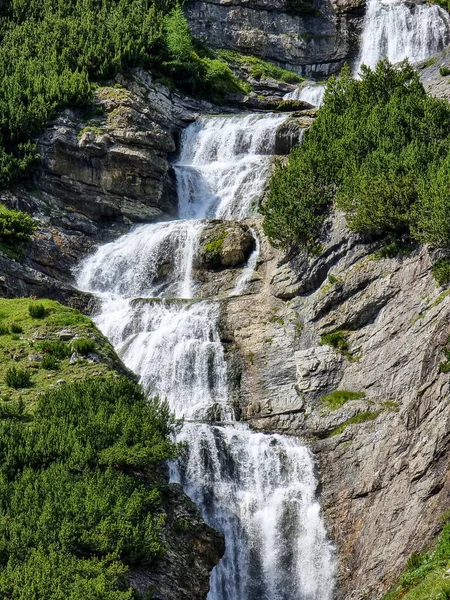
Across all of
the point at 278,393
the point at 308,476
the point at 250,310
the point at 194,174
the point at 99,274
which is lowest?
the point at 308,476

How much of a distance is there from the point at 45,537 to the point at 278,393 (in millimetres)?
15871

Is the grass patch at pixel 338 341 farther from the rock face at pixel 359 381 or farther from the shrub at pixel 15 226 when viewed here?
the shrub at pixel 15 226

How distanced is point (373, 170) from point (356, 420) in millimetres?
13315

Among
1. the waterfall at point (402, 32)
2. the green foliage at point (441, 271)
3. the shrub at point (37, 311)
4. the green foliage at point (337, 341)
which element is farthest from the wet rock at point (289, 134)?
the shrub at point (37, 311)

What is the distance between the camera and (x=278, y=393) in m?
33.7


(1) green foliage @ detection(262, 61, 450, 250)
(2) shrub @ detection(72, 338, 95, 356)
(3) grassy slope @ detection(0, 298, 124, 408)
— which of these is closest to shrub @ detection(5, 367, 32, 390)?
(3) grassy slope @ detection(0, 298, 124, 408)

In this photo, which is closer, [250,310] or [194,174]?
[250,310]

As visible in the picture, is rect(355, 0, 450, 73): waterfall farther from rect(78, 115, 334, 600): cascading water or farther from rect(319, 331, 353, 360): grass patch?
rect(319, 331, 353, 360): grass patch

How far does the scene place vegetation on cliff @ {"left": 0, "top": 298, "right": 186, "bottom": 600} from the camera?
738 inches

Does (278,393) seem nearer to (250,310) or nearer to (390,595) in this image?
(250,310)

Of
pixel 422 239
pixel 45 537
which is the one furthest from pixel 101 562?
pixel 422 239

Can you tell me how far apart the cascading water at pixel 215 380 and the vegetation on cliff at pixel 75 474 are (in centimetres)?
451

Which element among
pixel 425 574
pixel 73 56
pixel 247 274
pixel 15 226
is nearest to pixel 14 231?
pixel 15 226

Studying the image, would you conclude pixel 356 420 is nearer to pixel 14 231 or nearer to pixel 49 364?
pixel 49 364
